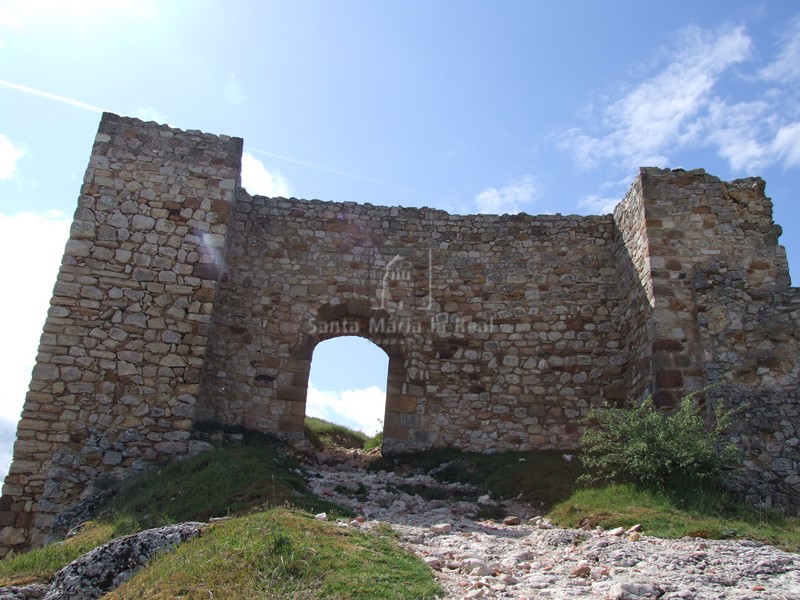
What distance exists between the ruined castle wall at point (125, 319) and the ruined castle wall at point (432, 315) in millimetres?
1189

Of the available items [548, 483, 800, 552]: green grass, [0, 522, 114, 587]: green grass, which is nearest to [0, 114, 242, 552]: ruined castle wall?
[0, 522, 114, 587]: green grass

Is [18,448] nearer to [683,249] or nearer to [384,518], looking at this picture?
[384,518]

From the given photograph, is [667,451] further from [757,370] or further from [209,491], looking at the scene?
[209,491]

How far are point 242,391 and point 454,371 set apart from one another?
3634 mm

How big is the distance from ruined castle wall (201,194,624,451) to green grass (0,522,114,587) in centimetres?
413

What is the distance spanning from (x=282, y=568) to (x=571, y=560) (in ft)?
8.40

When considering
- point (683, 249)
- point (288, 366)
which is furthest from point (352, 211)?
point (683, 249)

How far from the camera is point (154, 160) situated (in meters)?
11.3

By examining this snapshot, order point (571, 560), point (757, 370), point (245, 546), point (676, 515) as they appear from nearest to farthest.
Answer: point (245, 546)
point (571, 560)
point (676, 515)
point (757, 370)

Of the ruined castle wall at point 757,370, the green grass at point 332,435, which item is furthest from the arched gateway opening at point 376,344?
the ruined castle wall at point 757,370

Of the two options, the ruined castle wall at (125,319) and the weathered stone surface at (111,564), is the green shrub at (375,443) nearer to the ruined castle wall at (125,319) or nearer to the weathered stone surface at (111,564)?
the ruined castle wall at (125,319)

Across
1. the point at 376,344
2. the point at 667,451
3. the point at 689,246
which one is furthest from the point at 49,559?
the point at 689,246

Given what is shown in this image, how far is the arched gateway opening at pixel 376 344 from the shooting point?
1161 centimetres

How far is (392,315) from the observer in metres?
12.4
